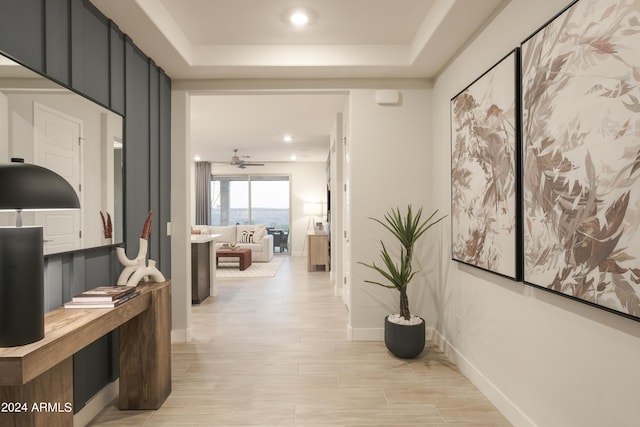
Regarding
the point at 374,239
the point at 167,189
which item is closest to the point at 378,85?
the point at 374,239

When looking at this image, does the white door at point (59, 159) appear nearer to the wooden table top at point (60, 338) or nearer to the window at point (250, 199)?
the wooden table top at point (60, 338)

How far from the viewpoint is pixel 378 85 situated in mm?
3477

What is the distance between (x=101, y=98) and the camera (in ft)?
7.63

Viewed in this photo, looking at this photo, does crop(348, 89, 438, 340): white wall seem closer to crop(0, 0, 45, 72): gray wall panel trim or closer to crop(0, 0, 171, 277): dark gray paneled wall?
crop(0, 0, 171, 277): dark gray paneled wall

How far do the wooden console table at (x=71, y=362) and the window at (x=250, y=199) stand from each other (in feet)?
27.3

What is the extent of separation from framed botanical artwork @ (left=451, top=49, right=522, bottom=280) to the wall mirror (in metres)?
2.46

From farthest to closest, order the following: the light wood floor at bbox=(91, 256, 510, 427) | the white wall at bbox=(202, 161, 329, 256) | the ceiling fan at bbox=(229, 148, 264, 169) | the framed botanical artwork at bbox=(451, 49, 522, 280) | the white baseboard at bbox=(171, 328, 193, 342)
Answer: the white wall at bbox=(202, 161, 329, 256)
the ceiling fan at bbox=(229, 148, 264, 169)
the white baseboard at bbox=(171, 328, 193, 342)
the light wood floor at bbox=(91, 256, 510, 427)
the framed botanical artwork at bbox=(451, 49, 522, 280)

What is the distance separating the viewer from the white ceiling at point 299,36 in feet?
8.14

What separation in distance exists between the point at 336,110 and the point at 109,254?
3739mm

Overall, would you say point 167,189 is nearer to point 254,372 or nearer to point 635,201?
point 254,372

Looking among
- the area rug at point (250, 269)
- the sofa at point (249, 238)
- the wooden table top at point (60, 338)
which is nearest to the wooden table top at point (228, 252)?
the area rug at point (250, 269)

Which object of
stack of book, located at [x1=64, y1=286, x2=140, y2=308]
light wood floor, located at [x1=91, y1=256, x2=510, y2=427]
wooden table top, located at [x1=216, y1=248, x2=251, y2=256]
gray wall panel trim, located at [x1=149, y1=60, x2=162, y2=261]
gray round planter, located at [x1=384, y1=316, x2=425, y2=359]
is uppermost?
gray wall panel trim, located at [x1=149, y1=60, x2=162, y2=261]

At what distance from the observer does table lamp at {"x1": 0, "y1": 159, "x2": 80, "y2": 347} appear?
131 centimetres

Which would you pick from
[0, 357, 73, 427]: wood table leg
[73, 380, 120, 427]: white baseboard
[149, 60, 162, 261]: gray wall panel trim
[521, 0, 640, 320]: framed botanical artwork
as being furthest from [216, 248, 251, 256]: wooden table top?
[521, 0, 640, 320]: framed botanical artwork
